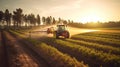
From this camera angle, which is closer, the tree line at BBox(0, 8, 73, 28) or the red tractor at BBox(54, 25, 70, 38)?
the red tractor at BBox(54, 25, 70, 38)

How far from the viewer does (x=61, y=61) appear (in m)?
11.8

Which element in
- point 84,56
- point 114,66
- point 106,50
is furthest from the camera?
point 106,50

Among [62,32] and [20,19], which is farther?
[20,19]

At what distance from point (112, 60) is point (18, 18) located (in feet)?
307

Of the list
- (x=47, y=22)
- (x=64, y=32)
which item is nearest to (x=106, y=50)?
(x=64, y=32)

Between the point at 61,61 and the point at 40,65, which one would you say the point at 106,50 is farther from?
the point at 40,65

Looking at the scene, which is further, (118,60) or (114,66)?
(118,60)

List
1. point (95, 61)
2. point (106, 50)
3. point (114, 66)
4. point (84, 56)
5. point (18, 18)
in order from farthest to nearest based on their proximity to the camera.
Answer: point (18, 18)
point (106, 50)
point (84, 56)
point (95, 61)
point (114, 66)

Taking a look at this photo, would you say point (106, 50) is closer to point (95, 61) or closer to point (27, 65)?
point (95, 61)

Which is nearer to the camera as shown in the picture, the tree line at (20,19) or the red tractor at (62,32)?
the red tractor at (62,32)

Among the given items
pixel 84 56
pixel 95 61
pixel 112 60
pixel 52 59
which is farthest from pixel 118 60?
pixel 52 59

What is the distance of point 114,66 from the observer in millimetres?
10336

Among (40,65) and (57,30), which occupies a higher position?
(57,30)

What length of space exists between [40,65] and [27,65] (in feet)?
3.05
